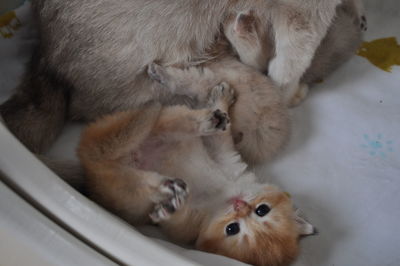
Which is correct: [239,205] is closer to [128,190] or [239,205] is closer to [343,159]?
[128,190]

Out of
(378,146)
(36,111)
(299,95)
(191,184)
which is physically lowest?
(378,146)

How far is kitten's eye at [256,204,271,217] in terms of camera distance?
1296 millimetres

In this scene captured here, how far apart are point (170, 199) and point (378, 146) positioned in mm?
817

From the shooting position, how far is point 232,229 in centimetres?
126

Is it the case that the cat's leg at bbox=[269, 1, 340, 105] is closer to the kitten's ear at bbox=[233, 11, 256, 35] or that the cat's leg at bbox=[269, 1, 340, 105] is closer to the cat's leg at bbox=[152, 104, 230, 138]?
the kitten's ear at bbox=[233, 11, 256, 35]

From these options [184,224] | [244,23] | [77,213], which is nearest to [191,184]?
[184,224]

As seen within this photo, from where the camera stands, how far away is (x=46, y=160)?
131 centimetres

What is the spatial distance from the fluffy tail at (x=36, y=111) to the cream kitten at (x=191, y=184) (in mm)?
198

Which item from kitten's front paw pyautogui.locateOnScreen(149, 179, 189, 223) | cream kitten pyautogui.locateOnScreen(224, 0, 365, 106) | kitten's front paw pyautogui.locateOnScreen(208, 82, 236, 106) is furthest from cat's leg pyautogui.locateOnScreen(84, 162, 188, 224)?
cream kitten pyautogui.locateOnScreen(224, 0, 365, 106)

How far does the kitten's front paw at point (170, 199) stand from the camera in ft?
4.04

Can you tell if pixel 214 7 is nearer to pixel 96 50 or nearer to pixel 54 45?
pixel 96 50

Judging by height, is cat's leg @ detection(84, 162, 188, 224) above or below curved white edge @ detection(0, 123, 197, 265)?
below

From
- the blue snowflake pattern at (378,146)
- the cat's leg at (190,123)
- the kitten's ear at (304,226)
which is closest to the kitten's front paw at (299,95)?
the blue snowflake pattern at (378,146)

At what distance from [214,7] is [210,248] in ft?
2.67
